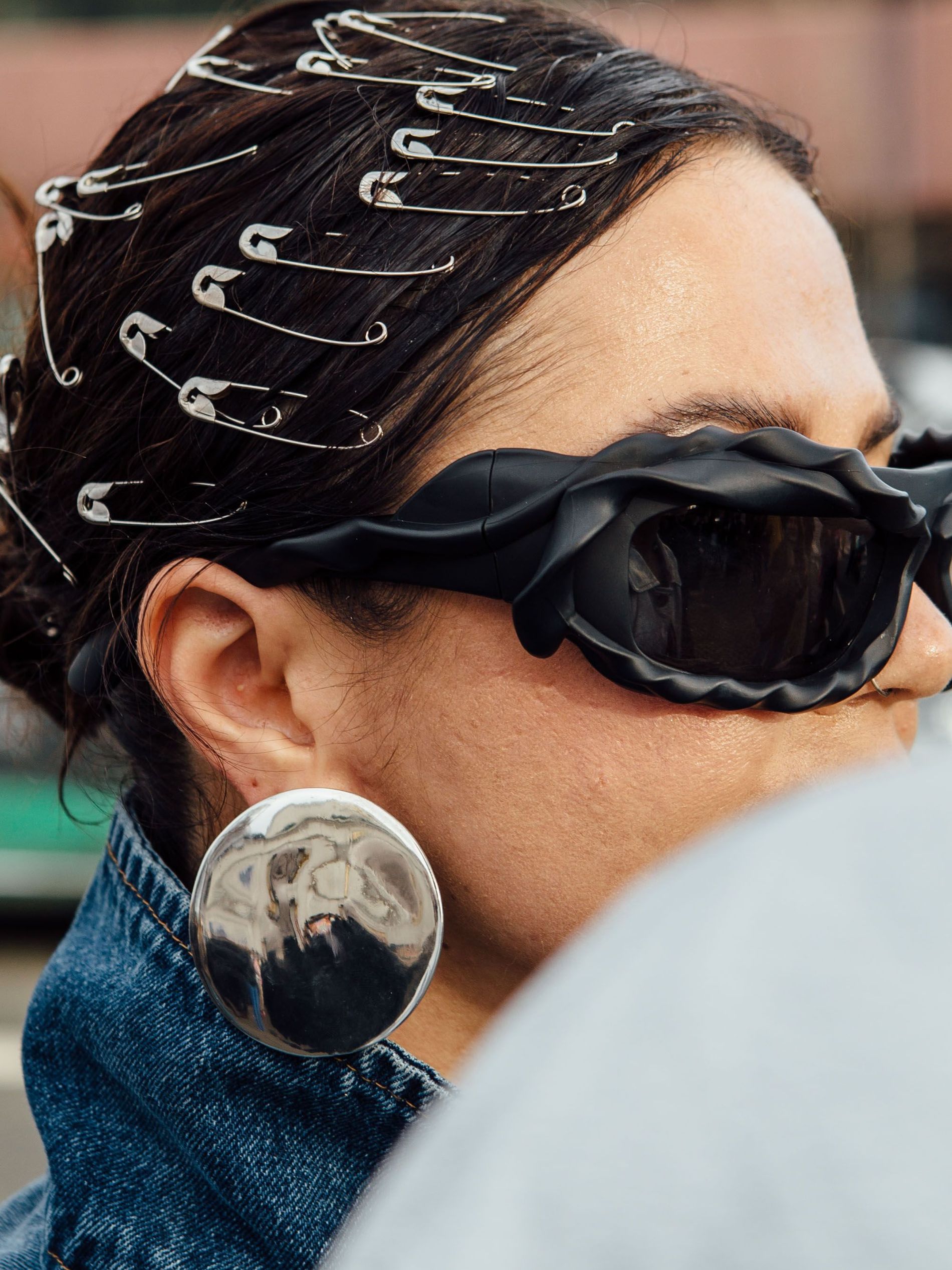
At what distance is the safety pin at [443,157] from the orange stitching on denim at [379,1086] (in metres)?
0.94

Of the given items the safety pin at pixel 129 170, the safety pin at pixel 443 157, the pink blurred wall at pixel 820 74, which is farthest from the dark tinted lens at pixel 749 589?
the pink blurred wall at pixel 820 74

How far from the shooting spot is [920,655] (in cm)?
145

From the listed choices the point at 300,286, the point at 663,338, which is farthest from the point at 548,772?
the point at 300,286

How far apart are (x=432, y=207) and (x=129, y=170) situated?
0.42 metres

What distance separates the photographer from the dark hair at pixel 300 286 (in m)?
1.29

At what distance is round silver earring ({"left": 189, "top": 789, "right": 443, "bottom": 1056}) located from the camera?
1.21 m

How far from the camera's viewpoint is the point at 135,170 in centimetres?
148

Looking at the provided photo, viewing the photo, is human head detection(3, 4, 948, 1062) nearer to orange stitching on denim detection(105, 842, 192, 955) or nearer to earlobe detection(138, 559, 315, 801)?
earlobe detection(138, 559, 315, 801)

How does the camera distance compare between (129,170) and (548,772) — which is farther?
(129,170)

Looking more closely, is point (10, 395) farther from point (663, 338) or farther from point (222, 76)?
point (663, 338)

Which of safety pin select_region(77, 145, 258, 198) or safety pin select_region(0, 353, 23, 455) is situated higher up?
safety pin select_region(77, 145, 258, 198)

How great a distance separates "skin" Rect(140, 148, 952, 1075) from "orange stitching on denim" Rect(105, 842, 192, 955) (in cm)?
18

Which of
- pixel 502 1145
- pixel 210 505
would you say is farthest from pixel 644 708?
pixel 502 1145

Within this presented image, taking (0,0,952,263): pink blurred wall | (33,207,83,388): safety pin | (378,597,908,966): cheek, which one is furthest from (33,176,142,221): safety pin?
(0,0,952,263): pink blurred wall
